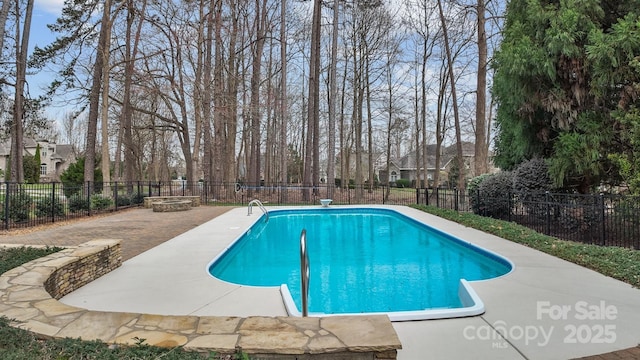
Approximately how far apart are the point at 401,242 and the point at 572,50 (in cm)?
584

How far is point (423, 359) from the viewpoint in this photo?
2578 millimetres

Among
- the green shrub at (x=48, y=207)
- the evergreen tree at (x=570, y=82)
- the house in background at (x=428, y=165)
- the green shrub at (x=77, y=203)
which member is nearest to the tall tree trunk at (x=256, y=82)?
the green shrub at (x=77, y=203)

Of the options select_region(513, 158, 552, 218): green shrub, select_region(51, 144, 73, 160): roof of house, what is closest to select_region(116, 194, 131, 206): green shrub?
select_region(513, 158, 552, 218): green shrub

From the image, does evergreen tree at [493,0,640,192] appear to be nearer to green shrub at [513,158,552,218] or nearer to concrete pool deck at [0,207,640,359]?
green shrub at [513,158,552,218]

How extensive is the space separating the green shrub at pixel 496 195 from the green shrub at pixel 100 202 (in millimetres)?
12615

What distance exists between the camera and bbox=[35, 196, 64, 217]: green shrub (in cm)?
987

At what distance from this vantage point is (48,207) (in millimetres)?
10102

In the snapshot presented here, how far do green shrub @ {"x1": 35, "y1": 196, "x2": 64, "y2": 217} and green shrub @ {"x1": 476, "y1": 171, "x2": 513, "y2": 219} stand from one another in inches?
496

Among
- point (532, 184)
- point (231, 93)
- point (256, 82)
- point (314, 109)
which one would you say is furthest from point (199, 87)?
point (532, 184)

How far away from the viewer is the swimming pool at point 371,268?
4520 millimetres

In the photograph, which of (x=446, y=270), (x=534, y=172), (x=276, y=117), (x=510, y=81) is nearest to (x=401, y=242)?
(x=446, y=270)

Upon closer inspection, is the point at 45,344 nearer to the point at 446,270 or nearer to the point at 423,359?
the point at 423,359

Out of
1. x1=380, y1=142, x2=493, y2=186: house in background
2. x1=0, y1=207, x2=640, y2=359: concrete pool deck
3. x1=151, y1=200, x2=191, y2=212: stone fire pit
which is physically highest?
x1=380, y1=142, x2=493, y2=186: house in background

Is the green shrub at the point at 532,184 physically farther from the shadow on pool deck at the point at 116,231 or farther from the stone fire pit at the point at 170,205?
the stone fire pit at the point at 170,205
